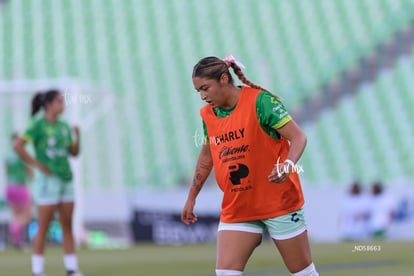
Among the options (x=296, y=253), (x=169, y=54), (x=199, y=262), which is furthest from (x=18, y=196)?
(x=296, y=253)

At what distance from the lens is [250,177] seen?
5.32 m

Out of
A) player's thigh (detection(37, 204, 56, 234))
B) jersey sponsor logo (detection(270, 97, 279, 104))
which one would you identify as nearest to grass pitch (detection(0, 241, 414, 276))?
player's thigh (detection(37, 204, 56, 234))

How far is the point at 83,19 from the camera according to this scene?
86.6 feet

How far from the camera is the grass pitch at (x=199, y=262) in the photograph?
408 inches

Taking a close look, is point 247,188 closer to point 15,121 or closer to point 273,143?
point 273,143

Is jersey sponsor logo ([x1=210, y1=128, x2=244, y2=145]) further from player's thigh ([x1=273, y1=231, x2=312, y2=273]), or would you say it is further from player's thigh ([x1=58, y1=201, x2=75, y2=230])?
player's thigh ([x1=58, y1=201, x2=75, y2=230])

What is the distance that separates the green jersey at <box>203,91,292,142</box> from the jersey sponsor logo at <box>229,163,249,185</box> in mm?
267

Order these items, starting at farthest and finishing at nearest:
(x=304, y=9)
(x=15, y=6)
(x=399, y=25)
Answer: (x=15, y=6) < (x=304, y=9) < (x=399, y=25)

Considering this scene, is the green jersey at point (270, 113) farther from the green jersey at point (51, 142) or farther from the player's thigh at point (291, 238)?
the green jersey at point (51, 142)

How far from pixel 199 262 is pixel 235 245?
7.13 meters

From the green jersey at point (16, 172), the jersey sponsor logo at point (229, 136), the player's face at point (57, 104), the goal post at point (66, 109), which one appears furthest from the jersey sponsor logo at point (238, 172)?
the green jersey at point (16, 172)

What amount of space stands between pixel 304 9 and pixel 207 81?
2041cm

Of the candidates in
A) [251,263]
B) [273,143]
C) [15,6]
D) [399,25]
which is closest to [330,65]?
[399,25]

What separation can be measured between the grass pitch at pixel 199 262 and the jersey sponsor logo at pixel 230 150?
458 cm
